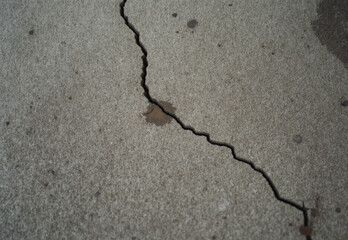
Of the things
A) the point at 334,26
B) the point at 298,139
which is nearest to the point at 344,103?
the point at 298,139

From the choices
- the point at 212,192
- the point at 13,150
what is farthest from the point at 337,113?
the point at 13,150

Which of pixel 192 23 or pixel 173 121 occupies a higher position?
pixel 192 23

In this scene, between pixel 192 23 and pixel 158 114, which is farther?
pixel 192 23

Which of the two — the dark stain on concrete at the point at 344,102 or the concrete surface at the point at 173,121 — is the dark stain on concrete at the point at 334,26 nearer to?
the concrete surface at the point at 173,121

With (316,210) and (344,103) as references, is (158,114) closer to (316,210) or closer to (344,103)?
(316,210)

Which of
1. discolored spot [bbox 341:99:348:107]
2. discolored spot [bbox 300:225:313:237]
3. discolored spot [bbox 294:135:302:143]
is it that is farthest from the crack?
discolored spot [bbox 341:99:348:107]

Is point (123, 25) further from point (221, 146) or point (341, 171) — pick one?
point (341, 171)

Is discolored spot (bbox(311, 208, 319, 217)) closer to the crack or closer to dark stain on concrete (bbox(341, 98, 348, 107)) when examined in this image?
the crack

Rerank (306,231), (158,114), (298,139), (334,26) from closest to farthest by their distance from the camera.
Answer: (306,231), (298,139), (158,114), (334,26)
